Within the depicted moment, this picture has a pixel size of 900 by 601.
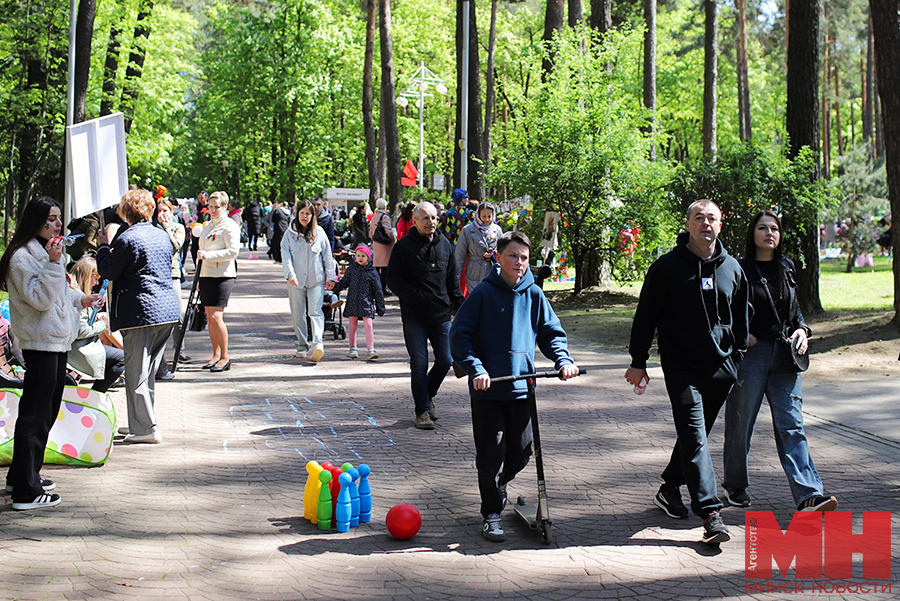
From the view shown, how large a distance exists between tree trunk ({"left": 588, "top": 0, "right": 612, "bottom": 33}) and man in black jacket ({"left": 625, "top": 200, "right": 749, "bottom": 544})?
17865 mm

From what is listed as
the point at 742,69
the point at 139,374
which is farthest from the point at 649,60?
the point at 139,374

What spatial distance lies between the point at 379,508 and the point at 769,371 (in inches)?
106

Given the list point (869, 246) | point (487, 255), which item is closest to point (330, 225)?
point (487, 255)

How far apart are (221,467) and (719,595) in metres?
3.98

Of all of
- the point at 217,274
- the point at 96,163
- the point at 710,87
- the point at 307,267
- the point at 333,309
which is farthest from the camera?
the point at 710,87

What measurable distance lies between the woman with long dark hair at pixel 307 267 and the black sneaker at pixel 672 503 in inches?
261

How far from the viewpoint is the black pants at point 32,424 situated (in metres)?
6.08

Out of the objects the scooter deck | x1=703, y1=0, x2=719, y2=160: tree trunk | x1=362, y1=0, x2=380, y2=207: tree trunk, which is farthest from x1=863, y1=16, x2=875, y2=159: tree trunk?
the scooter deck

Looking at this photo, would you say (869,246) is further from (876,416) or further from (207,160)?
(207,160)

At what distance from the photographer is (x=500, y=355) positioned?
5.63 m

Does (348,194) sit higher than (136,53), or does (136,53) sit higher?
(136,53)

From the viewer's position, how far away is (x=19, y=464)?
20.0ft

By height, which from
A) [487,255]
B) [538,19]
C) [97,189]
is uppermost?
[538,19]

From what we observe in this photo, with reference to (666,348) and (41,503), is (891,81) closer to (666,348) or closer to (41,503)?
(666,348)
